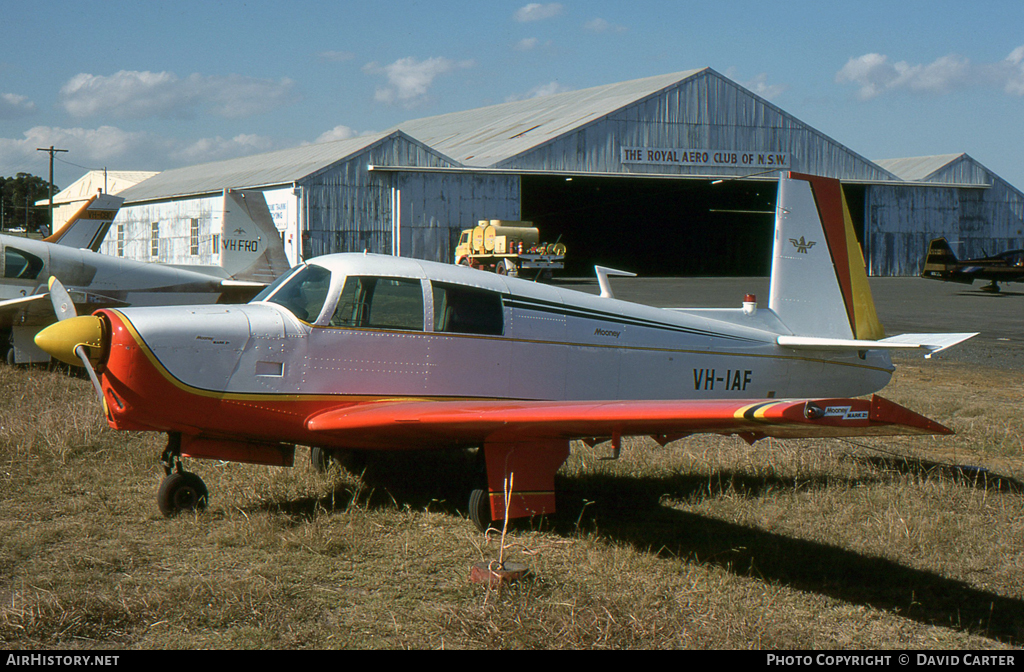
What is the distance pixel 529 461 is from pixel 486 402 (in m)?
0.57

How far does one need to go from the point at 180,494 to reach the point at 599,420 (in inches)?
134

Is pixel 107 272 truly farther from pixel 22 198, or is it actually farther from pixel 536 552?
pixel 22 198

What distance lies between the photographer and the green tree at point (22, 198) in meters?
135

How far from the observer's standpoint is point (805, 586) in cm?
524

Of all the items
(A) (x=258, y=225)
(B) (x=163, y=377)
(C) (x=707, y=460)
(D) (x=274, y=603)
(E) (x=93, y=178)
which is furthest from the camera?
(E) (x=93, y=178)

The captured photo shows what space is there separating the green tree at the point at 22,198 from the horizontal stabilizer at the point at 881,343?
467 ft

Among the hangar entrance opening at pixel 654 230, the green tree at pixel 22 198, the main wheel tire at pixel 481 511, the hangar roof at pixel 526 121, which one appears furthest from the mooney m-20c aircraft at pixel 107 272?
the green tree at pixel 22 198

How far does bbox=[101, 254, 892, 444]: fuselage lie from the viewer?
5.83 meters

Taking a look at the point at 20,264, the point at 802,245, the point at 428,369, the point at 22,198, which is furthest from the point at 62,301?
the point at 22,198

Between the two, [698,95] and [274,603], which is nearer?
[274,603]

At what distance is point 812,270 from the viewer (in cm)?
820

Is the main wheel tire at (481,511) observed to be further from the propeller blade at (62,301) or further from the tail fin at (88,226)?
the tail fin at (88,226)

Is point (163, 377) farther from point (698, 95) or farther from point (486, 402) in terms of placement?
point (698, 95)
